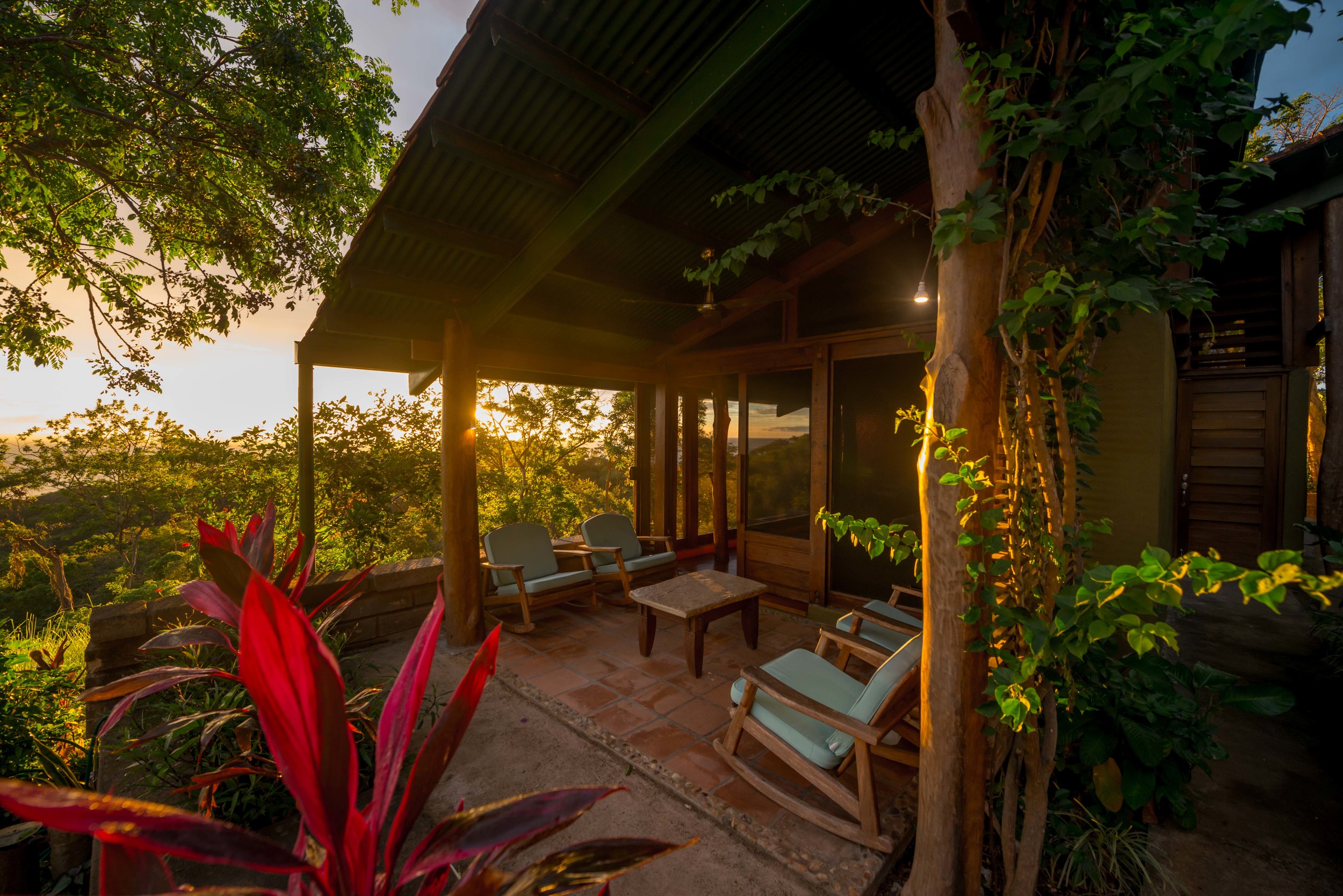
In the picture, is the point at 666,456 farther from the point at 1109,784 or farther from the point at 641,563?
the point at 1109,784

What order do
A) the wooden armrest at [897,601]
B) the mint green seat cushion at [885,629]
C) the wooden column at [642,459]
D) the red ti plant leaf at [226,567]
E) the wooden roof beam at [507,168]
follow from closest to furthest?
the red ti plant leaf at [226,567]
the wooden roof beam at [507,168]
the mint green seat cushion at [885,629]
the wooden armrest at [897,601]
the wooden column at [642,459]

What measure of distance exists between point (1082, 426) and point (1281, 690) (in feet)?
4.25

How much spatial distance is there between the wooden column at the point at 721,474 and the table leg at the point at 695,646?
187 centimetres

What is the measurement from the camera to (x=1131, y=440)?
112 inches

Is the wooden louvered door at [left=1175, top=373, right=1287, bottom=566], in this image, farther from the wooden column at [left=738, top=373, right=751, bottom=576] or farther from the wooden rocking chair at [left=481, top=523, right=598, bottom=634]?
the wooden rocking chair at [left=481, top=523, right=598, bottom=634]

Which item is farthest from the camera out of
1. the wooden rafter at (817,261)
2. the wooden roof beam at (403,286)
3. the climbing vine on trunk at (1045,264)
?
the wooden rafter at (817,261)

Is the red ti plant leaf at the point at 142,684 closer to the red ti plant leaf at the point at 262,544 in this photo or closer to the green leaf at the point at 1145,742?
the red ti plant leaf at the point at 262,544

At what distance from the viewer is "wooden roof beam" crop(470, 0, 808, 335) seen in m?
2.14

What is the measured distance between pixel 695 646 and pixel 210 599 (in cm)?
278

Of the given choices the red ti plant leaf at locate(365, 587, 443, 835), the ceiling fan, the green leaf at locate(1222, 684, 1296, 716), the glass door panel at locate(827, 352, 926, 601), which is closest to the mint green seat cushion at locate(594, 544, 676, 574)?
the glass door panel at locate(827, 352, 926, 601)

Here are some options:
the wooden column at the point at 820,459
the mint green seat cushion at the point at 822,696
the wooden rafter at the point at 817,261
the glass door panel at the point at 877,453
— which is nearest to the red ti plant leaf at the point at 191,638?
the mint green seat cushion at the point at 822,696

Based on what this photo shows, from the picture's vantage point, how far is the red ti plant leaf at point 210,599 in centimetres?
127

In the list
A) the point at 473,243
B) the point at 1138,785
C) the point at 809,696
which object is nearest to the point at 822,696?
the point at 809,696

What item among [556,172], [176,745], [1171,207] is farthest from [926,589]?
[176,745]
